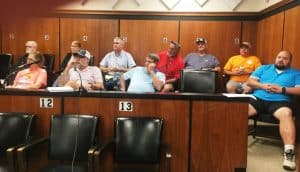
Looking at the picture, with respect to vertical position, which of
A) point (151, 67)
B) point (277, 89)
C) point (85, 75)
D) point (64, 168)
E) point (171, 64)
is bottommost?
point (64, 168)

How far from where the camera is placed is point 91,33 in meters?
6.05

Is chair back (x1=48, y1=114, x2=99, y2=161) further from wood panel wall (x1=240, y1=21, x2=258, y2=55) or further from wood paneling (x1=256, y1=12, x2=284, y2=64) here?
wood panel wall (x1=240, y1=21, x2=258, y2=55)

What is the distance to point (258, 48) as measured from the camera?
561 cm

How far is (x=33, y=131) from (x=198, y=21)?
4.02 meters

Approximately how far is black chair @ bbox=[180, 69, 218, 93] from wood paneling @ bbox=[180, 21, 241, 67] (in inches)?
84.8

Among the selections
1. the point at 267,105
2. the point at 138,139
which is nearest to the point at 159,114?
the point at 138,139

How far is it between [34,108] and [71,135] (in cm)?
48

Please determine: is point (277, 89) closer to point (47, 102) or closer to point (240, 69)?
point (240, 69)

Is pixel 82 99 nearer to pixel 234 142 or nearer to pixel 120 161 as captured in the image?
pixel 120 161

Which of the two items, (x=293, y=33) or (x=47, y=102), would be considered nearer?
(x=47, y=102)

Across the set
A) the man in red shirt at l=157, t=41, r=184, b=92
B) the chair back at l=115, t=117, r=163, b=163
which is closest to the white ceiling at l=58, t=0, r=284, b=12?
the man in red shirt at l=157, t=41, r=184, b=92

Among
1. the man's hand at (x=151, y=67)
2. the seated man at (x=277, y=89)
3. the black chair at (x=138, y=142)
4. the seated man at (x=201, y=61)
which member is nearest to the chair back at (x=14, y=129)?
the black chair at (x=138, y=142)

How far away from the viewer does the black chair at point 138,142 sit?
2373mm

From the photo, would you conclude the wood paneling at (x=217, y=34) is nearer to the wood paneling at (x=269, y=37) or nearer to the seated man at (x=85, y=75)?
the wood paneling at (x=269, y=37)
